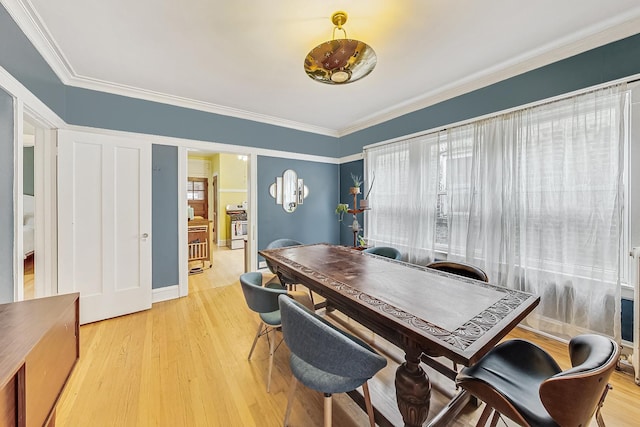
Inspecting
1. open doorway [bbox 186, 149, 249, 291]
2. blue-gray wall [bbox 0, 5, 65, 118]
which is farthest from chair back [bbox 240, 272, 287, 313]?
open doorway [bbox 186, 149, 249, 291]

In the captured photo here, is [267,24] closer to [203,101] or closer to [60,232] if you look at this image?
[203,101]

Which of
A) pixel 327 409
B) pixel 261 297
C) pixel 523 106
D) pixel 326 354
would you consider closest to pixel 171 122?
pixel 261 297

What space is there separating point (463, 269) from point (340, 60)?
1.85 metres

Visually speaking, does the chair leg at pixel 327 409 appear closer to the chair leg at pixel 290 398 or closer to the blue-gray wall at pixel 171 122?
the chair leg at pixel 290 398

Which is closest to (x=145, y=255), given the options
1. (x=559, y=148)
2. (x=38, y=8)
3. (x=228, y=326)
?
(x=228, y=326)

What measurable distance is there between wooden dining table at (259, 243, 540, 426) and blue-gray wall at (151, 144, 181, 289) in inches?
88.1

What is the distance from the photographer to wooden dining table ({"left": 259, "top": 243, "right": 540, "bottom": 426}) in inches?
40.2

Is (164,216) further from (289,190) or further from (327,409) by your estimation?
(327,409)

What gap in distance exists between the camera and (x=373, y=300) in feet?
4.45

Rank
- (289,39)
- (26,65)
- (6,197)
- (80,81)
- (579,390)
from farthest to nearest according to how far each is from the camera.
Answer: (80,81), (289,39), (26,65), (6,197), (579,390)

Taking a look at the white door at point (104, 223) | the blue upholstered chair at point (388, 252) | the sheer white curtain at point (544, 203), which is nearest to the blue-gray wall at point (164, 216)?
the white door at point (104, 223)

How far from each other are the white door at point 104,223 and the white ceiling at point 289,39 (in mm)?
821

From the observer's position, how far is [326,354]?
3.49ft

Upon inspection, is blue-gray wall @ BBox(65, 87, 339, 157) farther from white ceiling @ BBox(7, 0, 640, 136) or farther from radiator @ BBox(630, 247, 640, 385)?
radiator @ BBox(630, 247, 640, 385)
